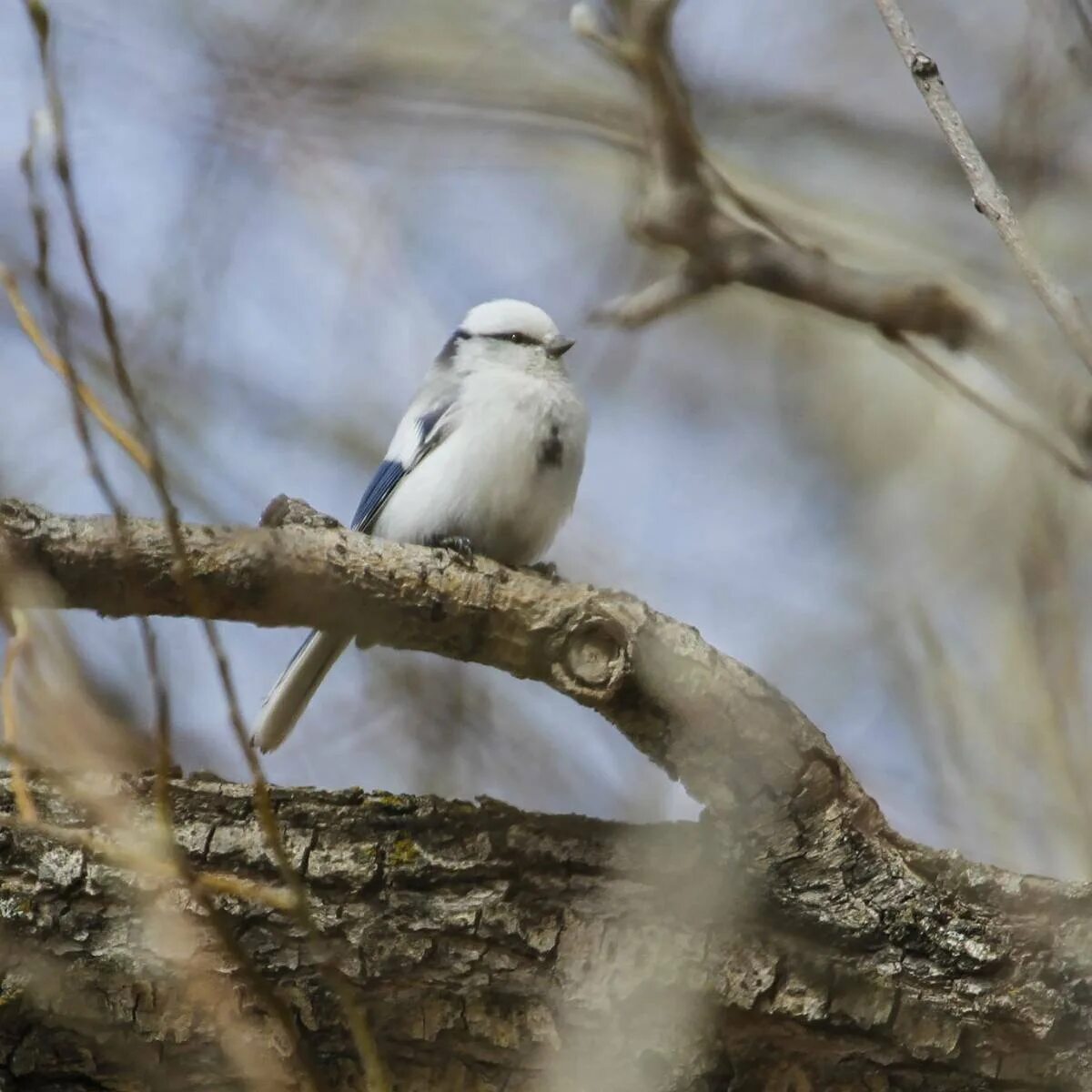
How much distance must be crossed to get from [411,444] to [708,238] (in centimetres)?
143

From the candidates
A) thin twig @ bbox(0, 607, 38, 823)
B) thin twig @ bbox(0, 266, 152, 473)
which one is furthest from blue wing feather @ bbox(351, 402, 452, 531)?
thin twig @ bbox(0, 266, 152, 473)

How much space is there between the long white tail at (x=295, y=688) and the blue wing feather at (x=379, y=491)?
690 mm

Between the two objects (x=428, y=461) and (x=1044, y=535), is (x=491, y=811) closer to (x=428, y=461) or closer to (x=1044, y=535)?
(x=428, y=461)

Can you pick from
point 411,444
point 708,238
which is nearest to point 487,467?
point 411,444

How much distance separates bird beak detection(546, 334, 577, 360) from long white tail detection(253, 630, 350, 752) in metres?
1.36

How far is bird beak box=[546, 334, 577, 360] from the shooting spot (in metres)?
4.43

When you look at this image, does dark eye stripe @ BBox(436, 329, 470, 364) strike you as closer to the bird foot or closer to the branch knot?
the bird foot

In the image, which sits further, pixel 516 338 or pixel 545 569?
pixel 516 338

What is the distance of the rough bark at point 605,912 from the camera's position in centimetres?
242

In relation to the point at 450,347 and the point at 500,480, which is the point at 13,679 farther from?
the point at 450,347

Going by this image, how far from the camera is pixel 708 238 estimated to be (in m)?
2.99

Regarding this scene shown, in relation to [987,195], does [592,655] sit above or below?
below

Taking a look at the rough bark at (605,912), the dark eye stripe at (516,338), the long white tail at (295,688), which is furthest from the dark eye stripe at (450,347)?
the rough bark at (605,912)

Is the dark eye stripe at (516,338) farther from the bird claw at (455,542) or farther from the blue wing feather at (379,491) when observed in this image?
the bird claw at (455,542)
